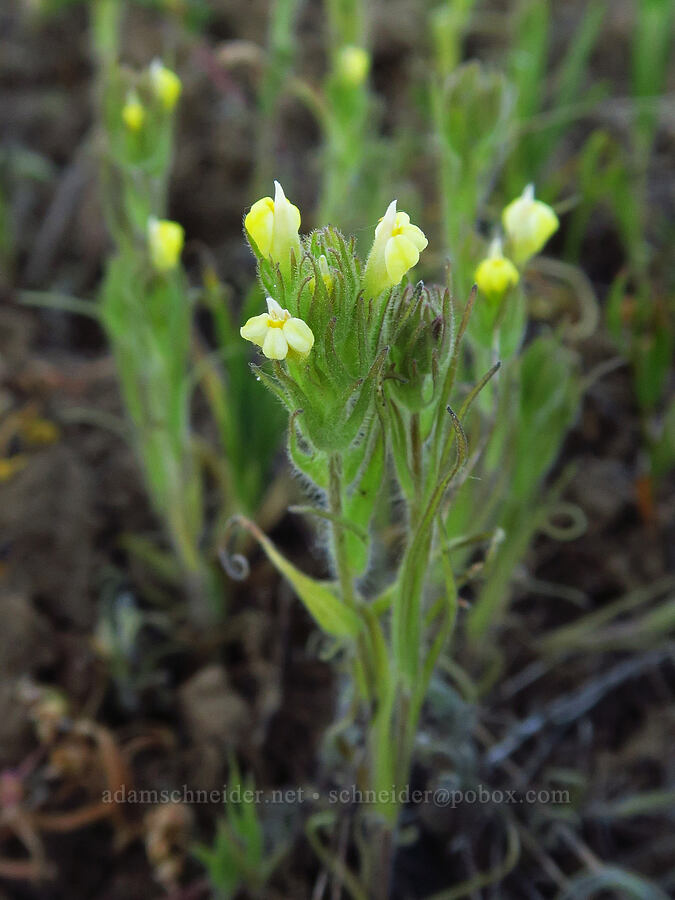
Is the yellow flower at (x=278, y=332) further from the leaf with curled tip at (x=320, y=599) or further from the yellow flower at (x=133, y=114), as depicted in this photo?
the yellow flower at (x=133, y=114)

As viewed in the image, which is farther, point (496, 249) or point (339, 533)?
point (496, 249)

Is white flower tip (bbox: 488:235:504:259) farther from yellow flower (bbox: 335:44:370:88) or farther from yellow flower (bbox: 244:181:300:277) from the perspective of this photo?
yellow flower (bbox: 335:44:370:88)

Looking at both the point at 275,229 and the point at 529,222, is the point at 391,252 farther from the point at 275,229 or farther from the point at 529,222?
the point at 529,222

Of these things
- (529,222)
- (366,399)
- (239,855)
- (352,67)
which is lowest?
(239,855)

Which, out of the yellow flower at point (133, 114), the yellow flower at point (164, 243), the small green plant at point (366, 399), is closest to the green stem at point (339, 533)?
the small green plant at point (366, 399)

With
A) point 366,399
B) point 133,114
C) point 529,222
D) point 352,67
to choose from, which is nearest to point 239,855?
point 366,399

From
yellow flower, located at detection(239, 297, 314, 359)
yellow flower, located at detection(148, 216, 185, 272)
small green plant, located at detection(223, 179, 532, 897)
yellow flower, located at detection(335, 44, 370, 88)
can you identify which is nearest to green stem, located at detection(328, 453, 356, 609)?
small green plant, located at detection(223, 179, 532, 897)
